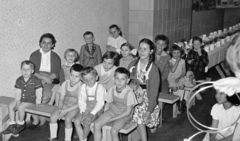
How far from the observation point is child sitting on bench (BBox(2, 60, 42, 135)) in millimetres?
4070

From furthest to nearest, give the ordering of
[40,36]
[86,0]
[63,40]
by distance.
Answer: [86,0]
[63,40]
[40,36]

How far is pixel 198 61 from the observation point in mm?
5645

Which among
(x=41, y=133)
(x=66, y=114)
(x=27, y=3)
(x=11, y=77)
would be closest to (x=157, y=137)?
(x=66, y=114)

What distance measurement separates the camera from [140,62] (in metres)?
4.01

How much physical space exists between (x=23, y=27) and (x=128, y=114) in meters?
2.11

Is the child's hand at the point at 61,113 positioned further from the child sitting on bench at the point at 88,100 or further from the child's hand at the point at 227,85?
the child's hand at the point at 227,85

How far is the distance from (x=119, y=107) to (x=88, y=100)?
0.42m

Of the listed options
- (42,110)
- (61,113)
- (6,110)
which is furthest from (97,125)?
(6,110)

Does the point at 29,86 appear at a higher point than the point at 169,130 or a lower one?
higher

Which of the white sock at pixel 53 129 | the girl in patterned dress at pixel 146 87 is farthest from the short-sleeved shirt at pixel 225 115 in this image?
the white sock at pixel 53 129

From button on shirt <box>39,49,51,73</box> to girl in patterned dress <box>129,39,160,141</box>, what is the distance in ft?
4.45

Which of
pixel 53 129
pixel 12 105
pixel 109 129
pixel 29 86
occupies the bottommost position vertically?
pixel 53 129

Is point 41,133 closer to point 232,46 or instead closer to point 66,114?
point 66,114

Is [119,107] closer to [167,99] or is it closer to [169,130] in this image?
[167,99]
